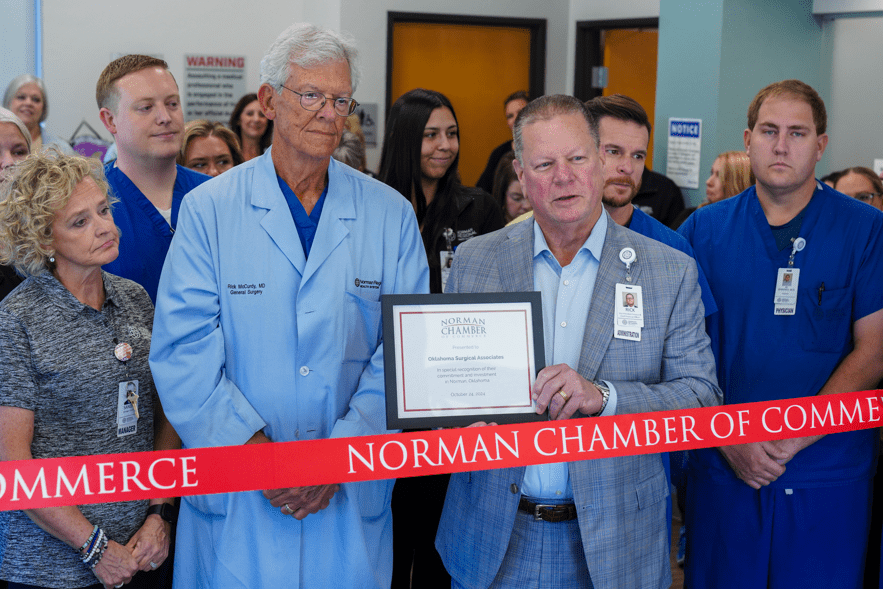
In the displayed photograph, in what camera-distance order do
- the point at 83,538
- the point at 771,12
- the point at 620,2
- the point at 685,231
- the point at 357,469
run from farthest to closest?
the point at 620,2 → the point at 771,12 → the point at 685,231 → the point at 83,538 → the point at 357,469

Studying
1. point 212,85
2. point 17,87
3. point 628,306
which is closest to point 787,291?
point 628,306

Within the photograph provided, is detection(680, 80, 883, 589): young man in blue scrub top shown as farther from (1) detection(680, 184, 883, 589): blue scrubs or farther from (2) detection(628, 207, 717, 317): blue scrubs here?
(2) detection(628, 207, 717, 317): blue scrubs

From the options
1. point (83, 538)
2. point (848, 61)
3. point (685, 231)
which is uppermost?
point (848, 61)

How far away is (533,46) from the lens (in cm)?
728

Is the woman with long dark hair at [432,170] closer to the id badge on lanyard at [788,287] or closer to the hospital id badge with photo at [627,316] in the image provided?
the id badge on lanyard at [788,287]

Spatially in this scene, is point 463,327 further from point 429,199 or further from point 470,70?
point 470,70

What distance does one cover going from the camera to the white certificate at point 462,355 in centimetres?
182

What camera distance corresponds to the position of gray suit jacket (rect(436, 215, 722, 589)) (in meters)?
1.89

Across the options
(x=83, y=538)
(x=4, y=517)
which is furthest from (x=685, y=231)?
(x=4, y=517)

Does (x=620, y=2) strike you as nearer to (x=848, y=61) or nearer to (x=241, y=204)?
(x=848, y=61)

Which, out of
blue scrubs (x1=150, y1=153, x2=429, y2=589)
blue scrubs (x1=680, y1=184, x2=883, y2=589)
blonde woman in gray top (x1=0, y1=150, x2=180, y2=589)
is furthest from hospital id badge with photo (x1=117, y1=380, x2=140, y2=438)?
blue scrubs (x1=680, y1=184, x2=883, y2=589)

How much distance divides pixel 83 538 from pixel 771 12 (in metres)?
4.64

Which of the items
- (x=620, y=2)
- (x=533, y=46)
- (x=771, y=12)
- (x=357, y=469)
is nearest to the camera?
(x=357, y=469)

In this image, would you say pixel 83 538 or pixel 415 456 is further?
pixel 83 538
